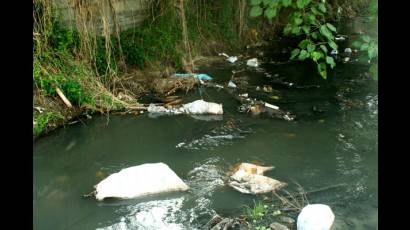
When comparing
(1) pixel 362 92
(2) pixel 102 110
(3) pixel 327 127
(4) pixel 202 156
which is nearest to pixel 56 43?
(2) pixel 102 110

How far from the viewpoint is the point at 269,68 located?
6.90 metres

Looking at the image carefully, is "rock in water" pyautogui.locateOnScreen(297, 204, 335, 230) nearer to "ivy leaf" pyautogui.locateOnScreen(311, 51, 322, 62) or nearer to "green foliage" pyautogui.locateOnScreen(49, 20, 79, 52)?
"ivy leaf" pyautogui.locateOnScreen(311, 51, 322, 62)

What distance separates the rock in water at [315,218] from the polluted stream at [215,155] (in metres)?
0.14

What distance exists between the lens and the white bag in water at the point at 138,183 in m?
3.51

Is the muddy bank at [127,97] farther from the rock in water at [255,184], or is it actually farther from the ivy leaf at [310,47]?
the ivy leaf at [310,47]

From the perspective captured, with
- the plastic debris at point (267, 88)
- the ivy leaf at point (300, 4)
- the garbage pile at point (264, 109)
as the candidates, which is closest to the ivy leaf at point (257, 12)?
the ivy leaf at point (300, 4)

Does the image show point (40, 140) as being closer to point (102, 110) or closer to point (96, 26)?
point (102, 110)

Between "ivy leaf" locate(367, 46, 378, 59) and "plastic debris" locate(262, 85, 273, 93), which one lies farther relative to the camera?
"plastic debris" locate(262, 85, 273, 93)

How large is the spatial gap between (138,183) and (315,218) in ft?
4.31

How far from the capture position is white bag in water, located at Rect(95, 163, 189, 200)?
138 inches

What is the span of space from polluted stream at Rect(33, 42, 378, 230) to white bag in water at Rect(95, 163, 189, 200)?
2.3 inches

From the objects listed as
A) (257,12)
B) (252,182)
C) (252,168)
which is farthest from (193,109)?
(257,12)

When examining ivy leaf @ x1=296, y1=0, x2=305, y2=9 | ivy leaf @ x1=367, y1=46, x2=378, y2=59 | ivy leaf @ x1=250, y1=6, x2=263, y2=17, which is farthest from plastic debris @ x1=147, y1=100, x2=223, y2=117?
ivy leaf @ x1=367, y1=46, x2=378, y2=59

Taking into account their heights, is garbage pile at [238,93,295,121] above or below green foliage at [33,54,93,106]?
below
